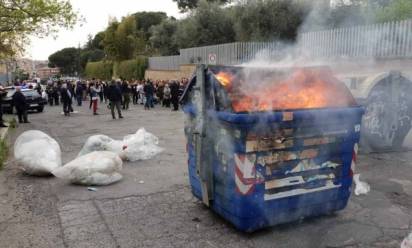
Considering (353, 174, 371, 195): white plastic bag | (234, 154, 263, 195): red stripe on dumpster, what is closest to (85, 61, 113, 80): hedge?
(353, 174, 371, 195): white plastic bag

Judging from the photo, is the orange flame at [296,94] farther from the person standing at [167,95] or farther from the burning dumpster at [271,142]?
the person standing at [167,95]

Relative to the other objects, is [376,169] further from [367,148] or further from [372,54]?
[372,54]

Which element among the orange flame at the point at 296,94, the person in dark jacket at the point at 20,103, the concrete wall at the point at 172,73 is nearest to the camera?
the orange flame at the point at 296,94

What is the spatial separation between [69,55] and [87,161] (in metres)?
94.5

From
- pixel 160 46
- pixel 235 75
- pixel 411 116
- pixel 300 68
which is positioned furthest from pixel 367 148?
pixel 160 46

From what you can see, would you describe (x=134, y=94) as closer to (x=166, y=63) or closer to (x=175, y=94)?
(x=175, y=94)

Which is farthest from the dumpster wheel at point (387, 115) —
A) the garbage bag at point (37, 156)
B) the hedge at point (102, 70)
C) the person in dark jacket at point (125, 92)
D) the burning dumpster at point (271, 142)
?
the hedge at point (102, 70)

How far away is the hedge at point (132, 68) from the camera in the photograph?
34875 millimetres

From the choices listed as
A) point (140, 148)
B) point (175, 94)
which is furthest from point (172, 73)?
point (140, 148)

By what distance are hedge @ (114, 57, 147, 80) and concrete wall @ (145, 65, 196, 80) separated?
4.00 ft

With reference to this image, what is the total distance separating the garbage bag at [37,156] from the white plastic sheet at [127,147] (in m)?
0.77

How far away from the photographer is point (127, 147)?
7.61 meters

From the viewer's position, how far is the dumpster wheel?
23.9ft

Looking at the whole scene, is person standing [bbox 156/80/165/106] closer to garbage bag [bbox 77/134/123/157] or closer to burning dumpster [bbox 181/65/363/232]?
garbage bag [bbox 77/134/123/157]
